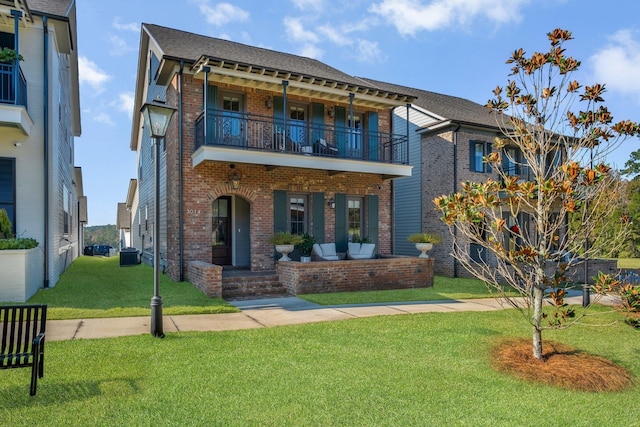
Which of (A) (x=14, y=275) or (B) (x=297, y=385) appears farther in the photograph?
(A) (x=14, y=275)

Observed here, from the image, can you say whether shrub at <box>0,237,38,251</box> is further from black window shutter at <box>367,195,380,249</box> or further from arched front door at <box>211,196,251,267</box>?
black window shutter at <box>367,195,380,249</box>

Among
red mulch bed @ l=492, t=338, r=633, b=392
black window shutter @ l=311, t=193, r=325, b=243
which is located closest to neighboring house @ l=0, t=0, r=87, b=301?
black window shutter @ l=311, t=193, r=325, b=243

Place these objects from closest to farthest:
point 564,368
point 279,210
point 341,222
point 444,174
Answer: point 564,368 → point 279,210 → point 341,222 → point 444,174

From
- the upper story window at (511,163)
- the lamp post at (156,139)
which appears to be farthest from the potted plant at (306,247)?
the upper story window at (511,163)

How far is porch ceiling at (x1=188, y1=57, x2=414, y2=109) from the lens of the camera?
10719mm

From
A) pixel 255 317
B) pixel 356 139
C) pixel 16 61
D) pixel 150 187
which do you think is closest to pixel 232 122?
pixel 356 139

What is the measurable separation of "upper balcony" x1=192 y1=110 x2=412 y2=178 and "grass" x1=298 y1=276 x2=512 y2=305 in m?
3.97

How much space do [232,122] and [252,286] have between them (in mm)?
5081

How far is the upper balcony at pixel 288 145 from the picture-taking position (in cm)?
1102

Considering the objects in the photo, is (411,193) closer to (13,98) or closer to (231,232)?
(231,232)

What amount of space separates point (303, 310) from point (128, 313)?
3.39 metres

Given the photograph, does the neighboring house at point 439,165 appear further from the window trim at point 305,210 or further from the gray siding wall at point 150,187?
the gray siding wall at point 150,187

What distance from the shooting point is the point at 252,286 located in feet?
34.4

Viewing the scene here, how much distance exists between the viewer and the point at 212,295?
9375 mm
